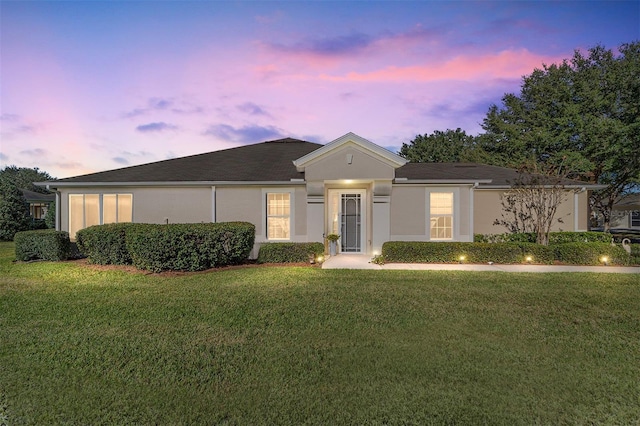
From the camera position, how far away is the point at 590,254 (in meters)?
10.2

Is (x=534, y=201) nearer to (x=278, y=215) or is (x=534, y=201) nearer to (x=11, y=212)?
(x=278, y=215)

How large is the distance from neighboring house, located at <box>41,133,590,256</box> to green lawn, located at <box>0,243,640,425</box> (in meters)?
4.66

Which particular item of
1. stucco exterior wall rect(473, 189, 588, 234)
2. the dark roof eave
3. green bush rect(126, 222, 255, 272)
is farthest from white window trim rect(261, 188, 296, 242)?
stucco exterior wall rect(473, 189, 588, 234)

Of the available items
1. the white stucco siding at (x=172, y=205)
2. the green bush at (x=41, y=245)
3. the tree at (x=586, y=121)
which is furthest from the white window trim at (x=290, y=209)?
the tree at (x=586, y=121)

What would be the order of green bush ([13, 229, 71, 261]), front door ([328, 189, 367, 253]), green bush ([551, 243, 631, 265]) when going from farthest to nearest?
1. front door ([328, 189, 367, 253])
2. green bush ([13, 229, 71, 261])
3. green bush ([551, 243, 631, 265])

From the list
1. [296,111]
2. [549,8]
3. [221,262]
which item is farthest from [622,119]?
[221,262]

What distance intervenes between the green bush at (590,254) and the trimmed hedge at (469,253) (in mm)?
439

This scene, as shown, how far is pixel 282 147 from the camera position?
17.2 metres

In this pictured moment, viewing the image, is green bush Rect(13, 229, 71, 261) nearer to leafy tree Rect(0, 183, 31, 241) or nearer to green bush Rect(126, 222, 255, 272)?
green bush Rect(126, 222, 255, 272)

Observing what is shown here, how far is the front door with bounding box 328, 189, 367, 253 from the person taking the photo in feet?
39.7

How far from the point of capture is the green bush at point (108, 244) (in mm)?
9625

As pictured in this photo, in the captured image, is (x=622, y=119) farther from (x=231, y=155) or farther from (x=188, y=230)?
(x=188, y=230)

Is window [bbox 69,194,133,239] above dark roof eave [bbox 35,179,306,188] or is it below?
below

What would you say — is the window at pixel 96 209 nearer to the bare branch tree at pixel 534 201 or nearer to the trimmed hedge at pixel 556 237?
the trimmed hedge at pixel 556 237
